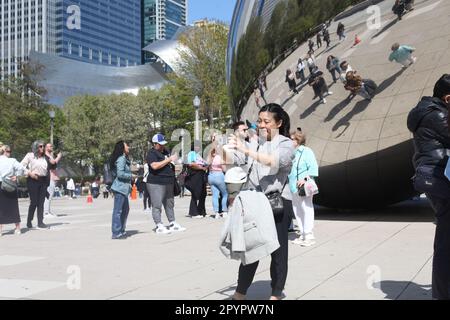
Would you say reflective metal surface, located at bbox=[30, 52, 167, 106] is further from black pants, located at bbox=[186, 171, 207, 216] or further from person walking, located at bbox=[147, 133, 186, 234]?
person walking, located at bbox=[147, 133, 186, 234]

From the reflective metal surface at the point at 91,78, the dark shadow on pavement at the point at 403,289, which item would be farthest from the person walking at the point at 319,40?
the reflective metal surface at the point at 91,78

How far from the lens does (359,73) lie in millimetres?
7473

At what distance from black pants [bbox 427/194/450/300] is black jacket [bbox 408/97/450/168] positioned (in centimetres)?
30

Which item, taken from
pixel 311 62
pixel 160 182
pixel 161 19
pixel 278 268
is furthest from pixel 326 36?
pixel 161 19

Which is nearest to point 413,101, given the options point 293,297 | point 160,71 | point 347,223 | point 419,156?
point 347,223

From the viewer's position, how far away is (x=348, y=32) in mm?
7520

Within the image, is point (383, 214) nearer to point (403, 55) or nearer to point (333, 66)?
point (333, 66)

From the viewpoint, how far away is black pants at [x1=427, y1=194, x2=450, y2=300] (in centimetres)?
374

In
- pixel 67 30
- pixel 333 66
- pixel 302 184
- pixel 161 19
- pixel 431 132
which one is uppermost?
pixel 161 19

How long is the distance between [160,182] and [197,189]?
259 centimetres

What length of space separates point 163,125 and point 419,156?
150 ft

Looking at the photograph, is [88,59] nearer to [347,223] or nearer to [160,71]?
[160,71]

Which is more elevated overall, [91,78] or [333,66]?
[91,78]

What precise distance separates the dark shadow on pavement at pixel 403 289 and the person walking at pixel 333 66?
3788mm
